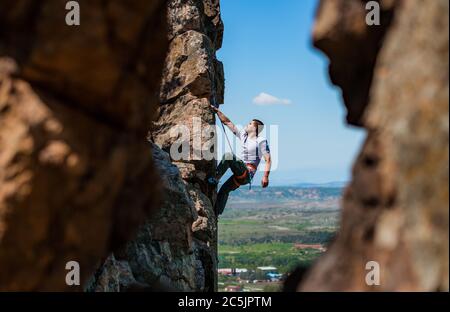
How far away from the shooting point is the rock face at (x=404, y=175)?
30.1ft

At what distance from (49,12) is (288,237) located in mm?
161198

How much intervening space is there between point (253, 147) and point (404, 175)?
13792 mm

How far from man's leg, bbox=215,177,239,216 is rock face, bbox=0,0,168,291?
588 inches

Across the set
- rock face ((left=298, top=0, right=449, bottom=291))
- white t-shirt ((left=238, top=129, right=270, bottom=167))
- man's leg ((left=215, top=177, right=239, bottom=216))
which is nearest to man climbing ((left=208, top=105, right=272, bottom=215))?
white t-shirt ((left=238, top=129, right=270, bottom=167))

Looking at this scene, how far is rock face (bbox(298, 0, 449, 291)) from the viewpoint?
9.17 meters

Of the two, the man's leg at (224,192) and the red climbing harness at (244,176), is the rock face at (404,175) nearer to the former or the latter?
the red climbing harness at (244,176)

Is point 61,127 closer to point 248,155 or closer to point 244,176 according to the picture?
point 248,155

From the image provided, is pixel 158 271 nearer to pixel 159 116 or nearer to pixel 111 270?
pixel 111 270

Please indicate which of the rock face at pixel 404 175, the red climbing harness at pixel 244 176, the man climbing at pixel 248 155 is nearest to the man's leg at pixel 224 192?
the red climbing harness at pixel 244 176

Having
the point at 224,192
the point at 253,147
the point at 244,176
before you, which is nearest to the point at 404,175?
the point at 253,147

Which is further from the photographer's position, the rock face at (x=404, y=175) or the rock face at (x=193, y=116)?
the rock face at (x=193, y=116)

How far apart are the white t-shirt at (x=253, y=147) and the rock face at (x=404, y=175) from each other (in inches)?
498

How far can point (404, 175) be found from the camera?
369 inches
